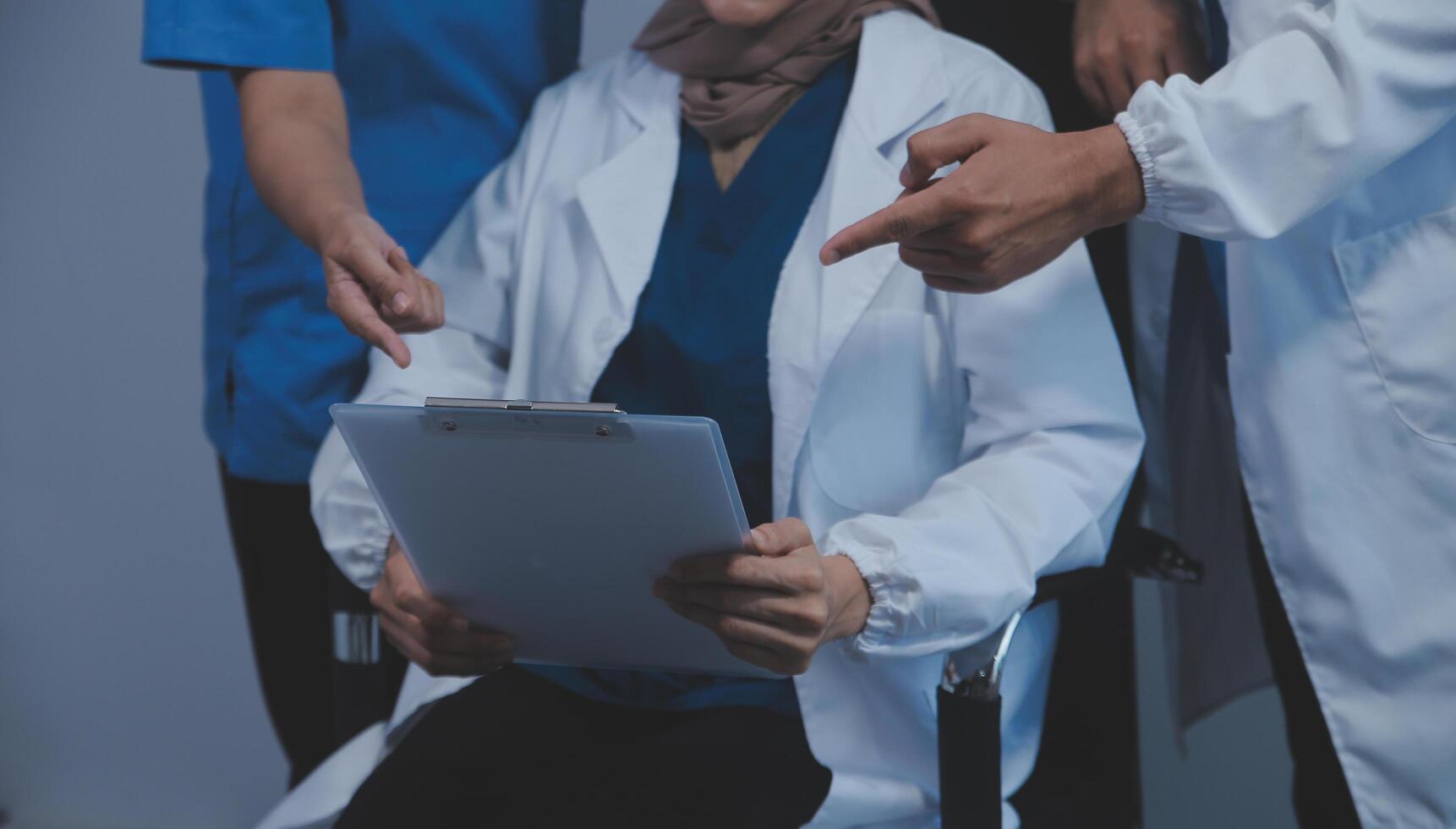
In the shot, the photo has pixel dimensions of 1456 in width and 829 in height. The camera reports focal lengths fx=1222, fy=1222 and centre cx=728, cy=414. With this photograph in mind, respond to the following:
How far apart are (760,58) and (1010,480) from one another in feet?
1.52

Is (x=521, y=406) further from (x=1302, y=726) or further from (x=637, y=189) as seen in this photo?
(x=1302, y=726)

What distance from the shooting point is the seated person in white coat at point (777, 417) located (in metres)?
0.90

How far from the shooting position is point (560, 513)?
2.59 ft

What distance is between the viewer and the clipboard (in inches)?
28.4

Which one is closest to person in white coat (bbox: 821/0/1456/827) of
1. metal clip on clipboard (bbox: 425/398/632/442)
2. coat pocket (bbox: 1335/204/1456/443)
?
coat pocket (bbox: 1335/204/1456/443)

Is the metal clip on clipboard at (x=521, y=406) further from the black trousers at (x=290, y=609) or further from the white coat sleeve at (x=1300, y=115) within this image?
the black trousers at (x=290, y=609)

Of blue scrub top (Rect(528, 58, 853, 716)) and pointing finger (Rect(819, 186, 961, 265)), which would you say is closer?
pointing finger (Rect(819, 186, 961, 265))

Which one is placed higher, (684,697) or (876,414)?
(876,414)

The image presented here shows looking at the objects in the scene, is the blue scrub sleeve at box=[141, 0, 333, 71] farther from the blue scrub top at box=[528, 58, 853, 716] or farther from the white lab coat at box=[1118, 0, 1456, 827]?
the white lab coat at box=[1118, 0, 1456, 827]

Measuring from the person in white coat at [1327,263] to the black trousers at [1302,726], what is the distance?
1.6 inches

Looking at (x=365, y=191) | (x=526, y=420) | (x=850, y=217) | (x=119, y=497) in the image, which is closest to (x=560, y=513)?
(x=526, y=420)

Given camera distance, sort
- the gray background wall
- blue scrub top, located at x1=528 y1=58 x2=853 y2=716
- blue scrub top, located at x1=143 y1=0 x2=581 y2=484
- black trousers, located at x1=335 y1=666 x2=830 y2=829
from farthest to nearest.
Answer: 1. the gray background wall
2. blue scrub top, located at x1=143 y1=0 x2=581 y2=484
3. blue scrub top, located at x1=528 y1=58 x2=853 y2=716
4. black trousers, located at x1=335 y1=666 x2=830 y2=829

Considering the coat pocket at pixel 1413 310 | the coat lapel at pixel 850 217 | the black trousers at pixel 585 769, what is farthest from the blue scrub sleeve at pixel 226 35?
the coat pocket at pixel 1413 310

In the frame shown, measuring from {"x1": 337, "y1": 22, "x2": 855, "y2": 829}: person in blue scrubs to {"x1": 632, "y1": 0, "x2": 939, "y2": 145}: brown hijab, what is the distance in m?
0.02
